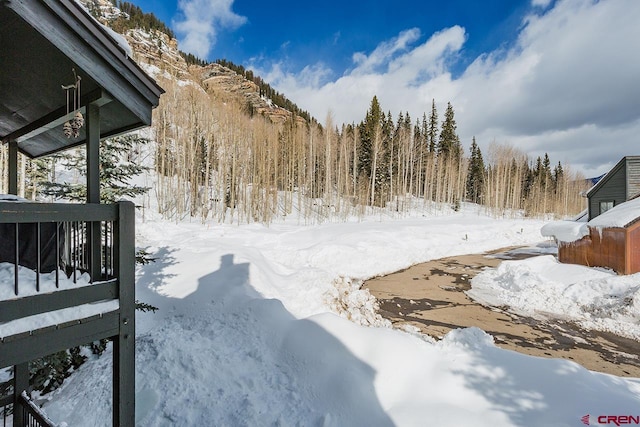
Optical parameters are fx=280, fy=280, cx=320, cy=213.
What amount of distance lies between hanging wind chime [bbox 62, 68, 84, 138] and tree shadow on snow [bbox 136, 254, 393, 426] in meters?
3.37

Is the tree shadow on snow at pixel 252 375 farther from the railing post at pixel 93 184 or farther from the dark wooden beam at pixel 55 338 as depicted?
the railing post at pixel 93 184

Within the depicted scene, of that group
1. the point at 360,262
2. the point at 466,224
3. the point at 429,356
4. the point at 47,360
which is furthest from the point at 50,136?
the point at 466,224

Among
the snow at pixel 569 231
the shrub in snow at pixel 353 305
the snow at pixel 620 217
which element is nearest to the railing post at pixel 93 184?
the shrub in snow at pixel 353 305

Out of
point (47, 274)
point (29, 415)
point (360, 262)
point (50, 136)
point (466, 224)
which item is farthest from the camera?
point (466, 224)

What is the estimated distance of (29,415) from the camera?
3.28 meters

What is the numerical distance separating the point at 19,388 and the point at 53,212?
2914 mm

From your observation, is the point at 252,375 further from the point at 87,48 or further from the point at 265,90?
the point at 265,90

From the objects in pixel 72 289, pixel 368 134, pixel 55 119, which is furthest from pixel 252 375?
pixel 368 134

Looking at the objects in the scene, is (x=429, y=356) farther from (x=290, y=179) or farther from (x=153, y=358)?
(x=290, y=179)

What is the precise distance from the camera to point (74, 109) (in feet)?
9.61

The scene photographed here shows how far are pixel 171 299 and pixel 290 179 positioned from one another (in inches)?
889

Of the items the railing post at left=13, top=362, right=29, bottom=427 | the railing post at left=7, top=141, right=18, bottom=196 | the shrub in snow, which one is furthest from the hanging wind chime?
the shrub in snow

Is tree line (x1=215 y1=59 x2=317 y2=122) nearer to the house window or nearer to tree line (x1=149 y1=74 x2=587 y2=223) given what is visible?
tree line (x1=149 y1=74 x2=587 y2=223)

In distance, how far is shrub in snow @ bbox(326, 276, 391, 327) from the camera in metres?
7.28
